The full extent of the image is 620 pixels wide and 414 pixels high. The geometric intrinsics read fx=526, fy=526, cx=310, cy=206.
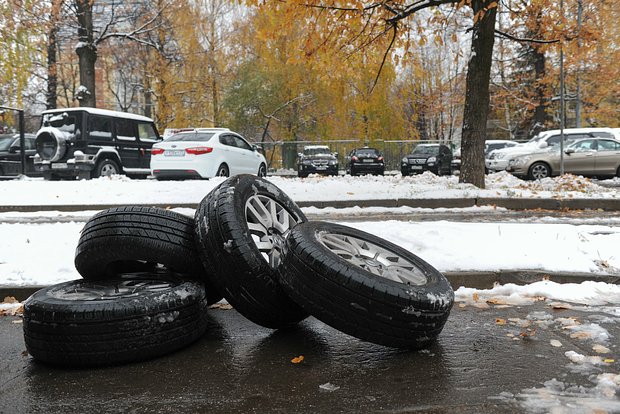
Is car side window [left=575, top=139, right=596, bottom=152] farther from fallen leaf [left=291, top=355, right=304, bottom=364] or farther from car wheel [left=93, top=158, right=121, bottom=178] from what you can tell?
fallen leaf [left=291, top=355, right=304, bottom=364]

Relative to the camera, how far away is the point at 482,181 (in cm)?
1290

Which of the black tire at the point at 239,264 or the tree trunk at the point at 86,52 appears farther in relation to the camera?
the tree trunk at the point at 86,52

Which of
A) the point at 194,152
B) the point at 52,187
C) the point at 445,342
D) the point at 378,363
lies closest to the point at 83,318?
the point at 378,363

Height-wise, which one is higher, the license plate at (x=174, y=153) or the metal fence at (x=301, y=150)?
the metal fence at (x=301, y=150)

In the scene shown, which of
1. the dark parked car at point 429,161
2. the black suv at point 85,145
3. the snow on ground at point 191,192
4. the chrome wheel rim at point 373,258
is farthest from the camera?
the dark parked car at point 429,161

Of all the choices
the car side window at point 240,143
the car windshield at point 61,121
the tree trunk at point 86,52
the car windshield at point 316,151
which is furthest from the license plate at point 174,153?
the car windshield at point 316,151

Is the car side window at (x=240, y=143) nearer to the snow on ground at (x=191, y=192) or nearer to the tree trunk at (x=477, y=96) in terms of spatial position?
the snow on ground at (x=191, y=192)

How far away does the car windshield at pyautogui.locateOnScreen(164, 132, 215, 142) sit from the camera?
594 inches

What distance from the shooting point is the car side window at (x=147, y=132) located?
710 inches

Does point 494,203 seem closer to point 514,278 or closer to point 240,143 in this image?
point 514,278

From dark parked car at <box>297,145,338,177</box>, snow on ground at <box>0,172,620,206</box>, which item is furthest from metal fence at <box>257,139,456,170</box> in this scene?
snow on ground at <box>0,172,620,206</box>

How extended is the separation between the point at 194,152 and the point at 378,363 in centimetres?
1221

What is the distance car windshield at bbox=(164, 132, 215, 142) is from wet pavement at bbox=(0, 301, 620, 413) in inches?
457

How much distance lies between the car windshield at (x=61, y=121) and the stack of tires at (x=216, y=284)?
44.9ft
